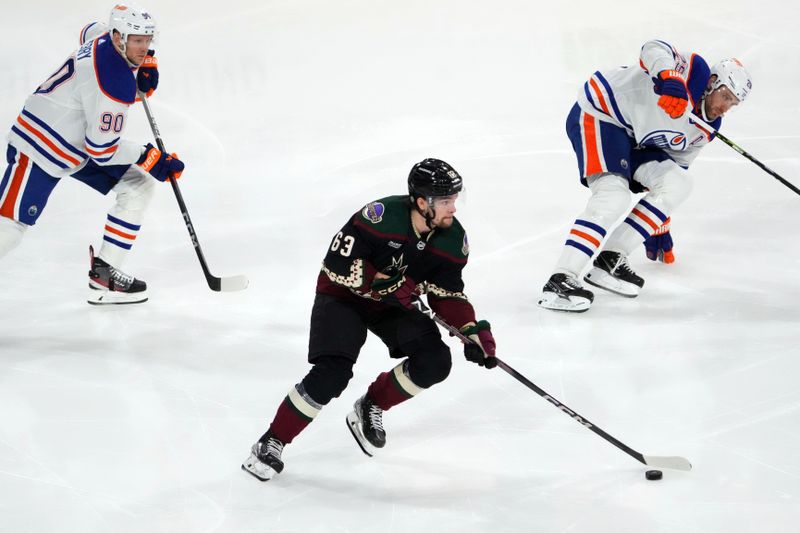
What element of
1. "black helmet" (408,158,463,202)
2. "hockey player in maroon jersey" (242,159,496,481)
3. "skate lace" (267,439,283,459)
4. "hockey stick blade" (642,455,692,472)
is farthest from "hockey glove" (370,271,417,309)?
"hockey stick blade" (642,455,692,472)

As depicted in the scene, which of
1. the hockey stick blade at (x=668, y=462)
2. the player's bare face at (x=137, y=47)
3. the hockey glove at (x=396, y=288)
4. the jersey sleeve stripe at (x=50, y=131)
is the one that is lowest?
the hockey stick blade at (x=668, y=462)

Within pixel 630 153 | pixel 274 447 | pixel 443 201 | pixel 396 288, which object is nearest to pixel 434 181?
pixel 443 201

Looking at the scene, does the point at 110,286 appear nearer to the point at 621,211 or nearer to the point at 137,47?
the point at 137,47

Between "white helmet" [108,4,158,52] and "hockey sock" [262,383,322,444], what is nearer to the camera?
"hockey sock" [262,383,322,444]

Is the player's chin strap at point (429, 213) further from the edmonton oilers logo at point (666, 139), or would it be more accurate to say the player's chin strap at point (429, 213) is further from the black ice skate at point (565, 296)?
the edmonton oilers logo at point (666, 139)

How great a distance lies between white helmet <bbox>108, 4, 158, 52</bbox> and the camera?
3621 mm

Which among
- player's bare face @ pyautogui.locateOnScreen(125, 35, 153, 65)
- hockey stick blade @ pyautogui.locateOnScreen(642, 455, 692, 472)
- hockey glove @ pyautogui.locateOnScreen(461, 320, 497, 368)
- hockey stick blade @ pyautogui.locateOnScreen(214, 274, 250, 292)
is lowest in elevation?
hockey stick blade @ pyautogui.locateOnScreen(214, 274, 250, 292)

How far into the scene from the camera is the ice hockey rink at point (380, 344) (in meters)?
2.61

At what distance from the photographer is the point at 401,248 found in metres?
2.72

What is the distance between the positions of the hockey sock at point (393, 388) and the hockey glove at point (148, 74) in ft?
6.48

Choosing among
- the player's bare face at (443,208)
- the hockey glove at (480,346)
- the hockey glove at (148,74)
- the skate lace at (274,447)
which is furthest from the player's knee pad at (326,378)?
the hockey glove at (148,74)

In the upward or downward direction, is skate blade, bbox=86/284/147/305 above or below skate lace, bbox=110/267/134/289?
below

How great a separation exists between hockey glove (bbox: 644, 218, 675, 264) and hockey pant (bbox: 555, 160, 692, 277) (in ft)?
0.68

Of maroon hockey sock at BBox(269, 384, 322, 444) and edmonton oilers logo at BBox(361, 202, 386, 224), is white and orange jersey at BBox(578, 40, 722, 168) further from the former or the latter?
maroon hockey sock at BBox(269, 384, 322, 444)
